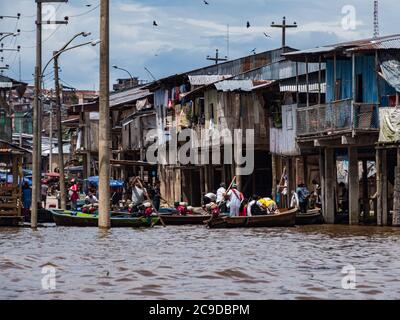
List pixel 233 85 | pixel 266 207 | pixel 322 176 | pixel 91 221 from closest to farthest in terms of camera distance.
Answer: pixel 91 221
pixel 266 207
pixel 322 176
pixel 233 85

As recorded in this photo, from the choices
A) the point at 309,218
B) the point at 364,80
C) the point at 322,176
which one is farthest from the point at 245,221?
the point at 364,80

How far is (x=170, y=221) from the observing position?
1475 inches

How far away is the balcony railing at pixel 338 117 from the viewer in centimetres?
3466

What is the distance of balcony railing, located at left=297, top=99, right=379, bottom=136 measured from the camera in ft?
114

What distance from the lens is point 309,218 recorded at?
3772 cm

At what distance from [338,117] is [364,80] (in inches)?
69.4

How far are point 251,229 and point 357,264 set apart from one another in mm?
13599

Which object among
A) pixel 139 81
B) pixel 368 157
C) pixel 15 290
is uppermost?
pixel 139 81

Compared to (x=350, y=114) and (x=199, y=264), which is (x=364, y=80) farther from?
(x=199, y=264)

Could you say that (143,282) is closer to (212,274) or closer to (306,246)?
(212,274)

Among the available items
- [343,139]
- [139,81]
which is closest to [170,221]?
[343,139]

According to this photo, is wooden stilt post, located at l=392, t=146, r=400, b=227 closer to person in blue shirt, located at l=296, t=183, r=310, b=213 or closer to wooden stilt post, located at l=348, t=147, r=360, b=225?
wooden stilt post, located at l=348, t=147, r=360, b=225

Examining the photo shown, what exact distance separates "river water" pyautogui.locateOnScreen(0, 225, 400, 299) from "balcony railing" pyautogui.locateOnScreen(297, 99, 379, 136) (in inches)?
150

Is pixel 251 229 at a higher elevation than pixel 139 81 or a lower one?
lower
